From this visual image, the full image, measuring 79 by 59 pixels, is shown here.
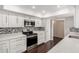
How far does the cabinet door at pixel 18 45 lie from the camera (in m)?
3.27

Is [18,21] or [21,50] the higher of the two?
[18,21]

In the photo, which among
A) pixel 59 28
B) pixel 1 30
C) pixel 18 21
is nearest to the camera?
pixel 1 30

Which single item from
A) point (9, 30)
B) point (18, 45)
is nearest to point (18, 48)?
point (18, 45)

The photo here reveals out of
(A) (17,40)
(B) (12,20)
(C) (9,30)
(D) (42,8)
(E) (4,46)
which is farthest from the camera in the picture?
(D) (42,8)

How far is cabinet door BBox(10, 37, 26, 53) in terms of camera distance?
3.27 m

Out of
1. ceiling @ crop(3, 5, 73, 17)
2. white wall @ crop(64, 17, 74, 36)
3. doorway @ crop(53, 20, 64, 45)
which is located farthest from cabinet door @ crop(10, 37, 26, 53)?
doorway @ crop(53, 20, 64, 45)

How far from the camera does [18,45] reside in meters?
3.59

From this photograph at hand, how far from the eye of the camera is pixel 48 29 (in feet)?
22.5

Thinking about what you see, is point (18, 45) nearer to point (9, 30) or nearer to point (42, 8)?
point (9, 30)

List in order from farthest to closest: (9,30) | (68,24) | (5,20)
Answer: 1. (68,24)
2. (9,30)
3. (5,20)

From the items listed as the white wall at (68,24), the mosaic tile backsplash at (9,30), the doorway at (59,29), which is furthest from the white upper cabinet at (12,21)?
the doorway at (59,29)
